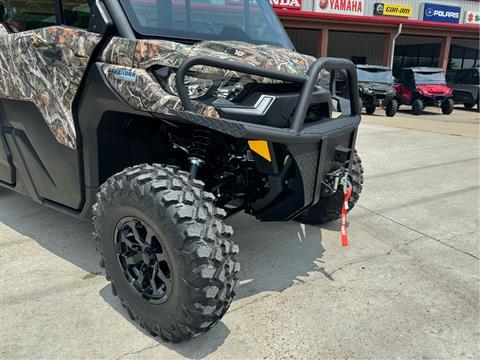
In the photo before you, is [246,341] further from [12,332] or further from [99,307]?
[12,332]

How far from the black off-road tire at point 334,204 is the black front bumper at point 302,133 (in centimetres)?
94

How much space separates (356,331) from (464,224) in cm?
257

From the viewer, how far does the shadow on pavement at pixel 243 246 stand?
3.06 meters

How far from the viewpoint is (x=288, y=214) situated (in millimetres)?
2727

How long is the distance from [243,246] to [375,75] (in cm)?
1565

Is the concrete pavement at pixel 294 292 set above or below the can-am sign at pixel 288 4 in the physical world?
below

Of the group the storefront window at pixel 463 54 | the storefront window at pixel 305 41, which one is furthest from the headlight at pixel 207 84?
the storefront window at pixel 463 54

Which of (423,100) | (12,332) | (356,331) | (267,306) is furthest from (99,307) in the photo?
(423,100)

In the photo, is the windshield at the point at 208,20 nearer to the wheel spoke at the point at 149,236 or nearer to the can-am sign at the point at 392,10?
the wheel spoke at the point at 149,236

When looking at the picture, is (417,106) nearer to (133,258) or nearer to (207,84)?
(207,84)

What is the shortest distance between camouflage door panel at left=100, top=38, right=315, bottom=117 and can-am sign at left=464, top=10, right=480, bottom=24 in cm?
2855

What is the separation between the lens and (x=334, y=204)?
3.95 metres

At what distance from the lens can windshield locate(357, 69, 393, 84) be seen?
688 inches

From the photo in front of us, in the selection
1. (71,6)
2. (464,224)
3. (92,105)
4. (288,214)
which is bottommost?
(464,224)
